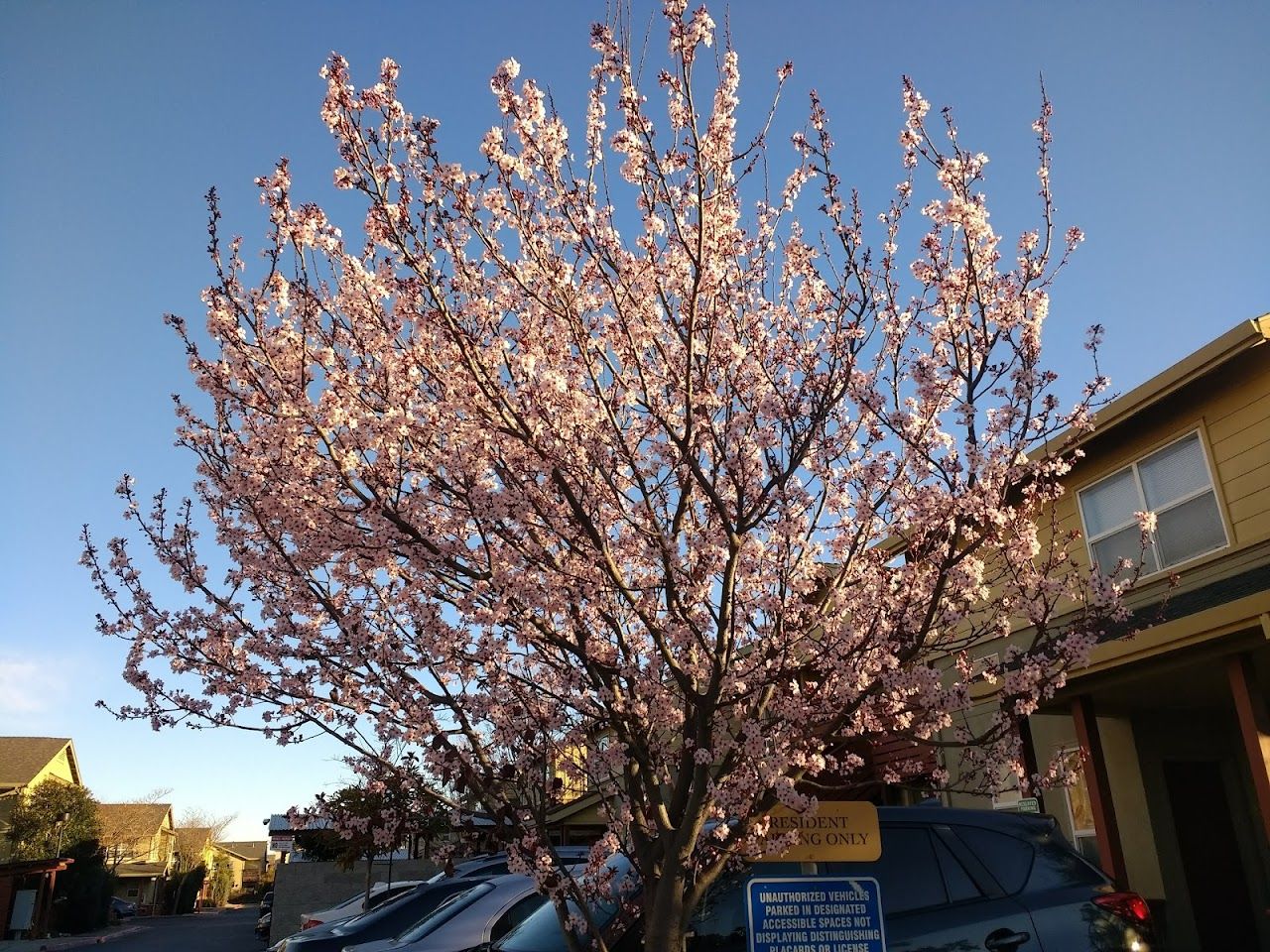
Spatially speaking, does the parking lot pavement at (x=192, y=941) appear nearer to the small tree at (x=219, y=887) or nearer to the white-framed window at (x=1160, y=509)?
the white-framed window at (x=1160, y=509)

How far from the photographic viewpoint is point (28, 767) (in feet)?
148

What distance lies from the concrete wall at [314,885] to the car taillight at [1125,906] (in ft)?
66.1

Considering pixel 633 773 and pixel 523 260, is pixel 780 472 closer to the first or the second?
pixel 633 773

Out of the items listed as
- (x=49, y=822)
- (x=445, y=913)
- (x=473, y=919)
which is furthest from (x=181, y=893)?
(x=473, y=919)

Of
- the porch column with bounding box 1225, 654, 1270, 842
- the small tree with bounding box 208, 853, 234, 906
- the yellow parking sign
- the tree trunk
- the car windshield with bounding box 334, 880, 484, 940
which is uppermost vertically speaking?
the porch column with bounding box 1225, 654, 1270, 842

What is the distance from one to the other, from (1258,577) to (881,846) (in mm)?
5823

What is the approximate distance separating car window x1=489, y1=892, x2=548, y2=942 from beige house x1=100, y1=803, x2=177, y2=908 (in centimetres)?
6342

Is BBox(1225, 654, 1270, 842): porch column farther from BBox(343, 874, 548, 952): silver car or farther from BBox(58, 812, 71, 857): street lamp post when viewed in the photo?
BBox(58, 812, 71, 857): street lamp post

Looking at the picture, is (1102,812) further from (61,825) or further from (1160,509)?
(61,825)

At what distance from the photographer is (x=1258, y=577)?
866 centimetres

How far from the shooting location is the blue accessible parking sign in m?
4.22

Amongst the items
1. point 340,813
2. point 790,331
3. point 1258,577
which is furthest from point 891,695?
point 1258,577

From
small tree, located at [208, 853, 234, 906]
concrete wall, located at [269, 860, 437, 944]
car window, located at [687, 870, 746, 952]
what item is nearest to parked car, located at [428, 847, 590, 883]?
car window, located at [687, 870, 746, 952]

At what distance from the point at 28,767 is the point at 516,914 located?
48067 mm
